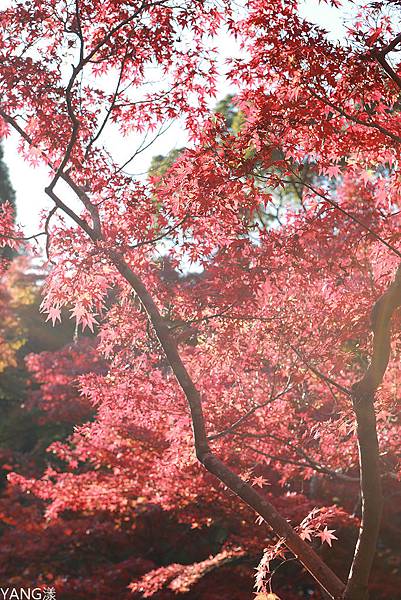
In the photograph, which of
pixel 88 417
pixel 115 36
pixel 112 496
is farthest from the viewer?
pixel 88 417

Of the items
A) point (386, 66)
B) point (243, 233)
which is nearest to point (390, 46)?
point (386, 66)

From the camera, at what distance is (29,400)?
43.2 feet

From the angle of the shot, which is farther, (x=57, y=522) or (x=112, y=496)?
(x=57, y=522)

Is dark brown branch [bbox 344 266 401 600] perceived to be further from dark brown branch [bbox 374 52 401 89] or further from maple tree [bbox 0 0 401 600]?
dark brown branch [bbox 374 52 401 89]

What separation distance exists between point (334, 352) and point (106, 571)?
4.15 meters

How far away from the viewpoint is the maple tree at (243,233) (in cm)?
399

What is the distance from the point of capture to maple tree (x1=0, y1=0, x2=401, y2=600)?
3.99 metres

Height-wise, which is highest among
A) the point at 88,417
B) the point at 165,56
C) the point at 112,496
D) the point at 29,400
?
the point at 29,400

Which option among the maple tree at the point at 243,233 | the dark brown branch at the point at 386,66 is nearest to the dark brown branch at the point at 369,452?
the maple tree at the point at 243,233

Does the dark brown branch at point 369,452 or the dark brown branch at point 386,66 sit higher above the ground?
the dark brown branch at point 386,66

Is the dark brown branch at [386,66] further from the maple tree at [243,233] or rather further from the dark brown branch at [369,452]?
the dark brown branch at [369,452]

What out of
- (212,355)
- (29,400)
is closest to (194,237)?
(212,355)

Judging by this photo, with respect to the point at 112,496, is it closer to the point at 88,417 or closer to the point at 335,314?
the point at 335,314

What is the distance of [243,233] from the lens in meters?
4.79
